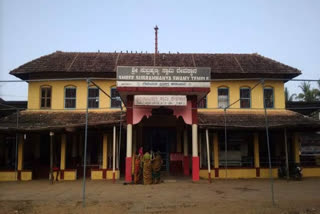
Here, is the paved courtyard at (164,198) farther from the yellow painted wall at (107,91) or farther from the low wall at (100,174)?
the yellow painted wall at (107,91)

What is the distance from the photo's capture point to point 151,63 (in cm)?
2014

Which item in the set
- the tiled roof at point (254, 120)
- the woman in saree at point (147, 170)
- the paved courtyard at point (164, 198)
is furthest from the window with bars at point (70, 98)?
the tiled roof at point (254, 120)

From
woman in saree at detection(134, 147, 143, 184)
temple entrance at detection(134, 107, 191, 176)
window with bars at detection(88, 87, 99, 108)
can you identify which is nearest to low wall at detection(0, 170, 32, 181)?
window with bars at detection(88, 87, 99, 108)

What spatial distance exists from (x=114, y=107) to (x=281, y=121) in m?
10.1

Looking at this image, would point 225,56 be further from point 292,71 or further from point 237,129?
point 237,129

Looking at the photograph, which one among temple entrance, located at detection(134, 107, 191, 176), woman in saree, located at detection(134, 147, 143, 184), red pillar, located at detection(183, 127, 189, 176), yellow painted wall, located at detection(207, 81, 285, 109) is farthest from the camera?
yellow painted wall, located at detection(207, 81, 285, 109)

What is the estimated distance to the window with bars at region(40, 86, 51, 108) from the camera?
18891mm

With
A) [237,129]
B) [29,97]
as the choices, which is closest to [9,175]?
[29,97]

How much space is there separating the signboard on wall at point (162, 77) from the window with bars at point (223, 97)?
17.8 ft

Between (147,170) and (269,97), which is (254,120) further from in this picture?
(147,170)

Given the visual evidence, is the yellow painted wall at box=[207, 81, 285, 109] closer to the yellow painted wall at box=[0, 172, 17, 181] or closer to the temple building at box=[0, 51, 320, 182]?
the temple building at box=[0, 51, 320, 182]

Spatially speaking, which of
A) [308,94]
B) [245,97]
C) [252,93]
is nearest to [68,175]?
[245,97]

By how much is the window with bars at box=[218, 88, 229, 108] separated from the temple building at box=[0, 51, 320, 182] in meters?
0.06

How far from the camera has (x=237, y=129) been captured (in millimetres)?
16109
